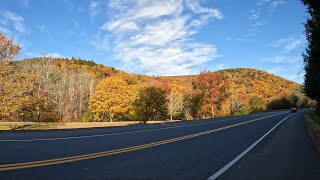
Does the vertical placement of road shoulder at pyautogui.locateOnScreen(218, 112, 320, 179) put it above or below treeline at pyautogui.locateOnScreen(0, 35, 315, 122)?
below

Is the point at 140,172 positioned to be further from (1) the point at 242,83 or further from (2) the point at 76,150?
(1) the point at 242,83

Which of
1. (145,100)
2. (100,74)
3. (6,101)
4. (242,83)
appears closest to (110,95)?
(145,100)

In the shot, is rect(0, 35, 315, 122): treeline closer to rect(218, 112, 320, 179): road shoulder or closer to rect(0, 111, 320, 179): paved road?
rect(0, 111, 320, 179): paved road

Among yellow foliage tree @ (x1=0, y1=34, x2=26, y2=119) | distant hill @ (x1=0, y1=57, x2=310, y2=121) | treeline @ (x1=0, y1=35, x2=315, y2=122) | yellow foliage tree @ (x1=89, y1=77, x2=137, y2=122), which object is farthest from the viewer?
yellow foliage tree @ (x1=89, y1=77, x2=137, y2=122)

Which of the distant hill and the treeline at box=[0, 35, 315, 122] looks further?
the distant hill

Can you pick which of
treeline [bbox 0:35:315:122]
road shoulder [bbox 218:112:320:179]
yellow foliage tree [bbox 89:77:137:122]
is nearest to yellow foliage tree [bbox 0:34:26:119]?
treeline [bbox 0:35:315:122]

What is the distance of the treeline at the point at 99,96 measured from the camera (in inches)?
1687

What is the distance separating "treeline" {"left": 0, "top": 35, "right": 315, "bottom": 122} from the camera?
1687 inches

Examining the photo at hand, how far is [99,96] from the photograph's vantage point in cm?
7119

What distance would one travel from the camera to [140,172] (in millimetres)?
8500

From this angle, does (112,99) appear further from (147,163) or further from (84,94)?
(147,163)

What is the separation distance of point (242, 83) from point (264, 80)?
88.0 feet

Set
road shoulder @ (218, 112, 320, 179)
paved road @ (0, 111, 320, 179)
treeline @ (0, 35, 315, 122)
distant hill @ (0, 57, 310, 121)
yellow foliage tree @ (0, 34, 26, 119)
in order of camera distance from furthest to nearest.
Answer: distant hill @ (0, 57, 310, 121) < treeline @ (0, 35, 315, 122) < yellow foliage tree @ (0, 34, 26, 119) < road shoulder @ (218, 112, 320, 179) < paved road @ (0, 111, 320, 179)

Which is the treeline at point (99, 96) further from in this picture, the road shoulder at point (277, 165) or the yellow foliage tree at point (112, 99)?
the road shoulder at point (277, 165)
